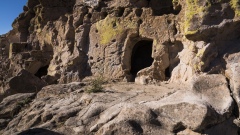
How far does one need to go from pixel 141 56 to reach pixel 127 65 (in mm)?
887

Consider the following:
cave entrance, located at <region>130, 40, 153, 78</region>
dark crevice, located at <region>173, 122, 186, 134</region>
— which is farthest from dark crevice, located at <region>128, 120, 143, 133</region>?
cave entrance, located at <region>130, 40, 153, 78</region>

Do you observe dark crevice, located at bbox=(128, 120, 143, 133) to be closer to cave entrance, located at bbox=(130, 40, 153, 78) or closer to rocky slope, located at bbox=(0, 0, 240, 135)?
rocky slope, located at bbox=(0, 0, 240, 135)

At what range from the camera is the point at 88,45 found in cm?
967

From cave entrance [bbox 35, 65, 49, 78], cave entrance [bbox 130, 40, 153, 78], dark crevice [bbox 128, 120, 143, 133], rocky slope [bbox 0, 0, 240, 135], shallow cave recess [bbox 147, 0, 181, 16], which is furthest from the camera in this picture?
cave entrance [bbox 35, 65, 49, 78]

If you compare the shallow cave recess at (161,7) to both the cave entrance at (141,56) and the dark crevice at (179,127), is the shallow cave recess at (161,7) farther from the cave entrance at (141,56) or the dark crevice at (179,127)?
the dark crevice at (179,127)

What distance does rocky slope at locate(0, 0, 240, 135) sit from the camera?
4766 millimetres

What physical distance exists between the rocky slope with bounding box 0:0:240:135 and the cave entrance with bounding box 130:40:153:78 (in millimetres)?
33

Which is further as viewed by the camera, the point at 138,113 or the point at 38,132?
the point at 38,132

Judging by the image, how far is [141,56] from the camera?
9.52m

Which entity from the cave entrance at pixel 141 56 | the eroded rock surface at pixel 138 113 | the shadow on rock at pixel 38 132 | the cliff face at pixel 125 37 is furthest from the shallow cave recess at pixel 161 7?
the shadow on rock at pixel 38 132

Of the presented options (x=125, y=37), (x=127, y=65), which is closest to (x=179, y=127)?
(x=127, y=65)

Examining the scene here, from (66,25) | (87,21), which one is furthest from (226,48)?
(66,25)

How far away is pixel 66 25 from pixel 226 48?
6.01 meters

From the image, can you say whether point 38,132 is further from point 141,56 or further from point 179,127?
point 141,56
